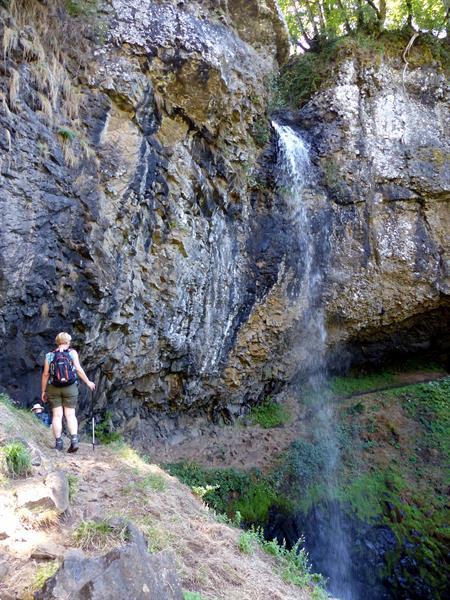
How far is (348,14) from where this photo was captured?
1253 centimetres

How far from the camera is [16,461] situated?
330 cm

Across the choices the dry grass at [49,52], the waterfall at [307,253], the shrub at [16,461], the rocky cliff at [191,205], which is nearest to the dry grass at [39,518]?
the shrub at [16,461]

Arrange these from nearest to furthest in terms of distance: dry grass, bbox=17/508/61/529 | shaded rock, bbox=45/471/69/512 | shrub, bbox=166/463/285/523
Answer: dry grass, bbox=17/508/61/529, shaded rock, bbox=45/471/69/512, shrub, bbox=166/463/285/523

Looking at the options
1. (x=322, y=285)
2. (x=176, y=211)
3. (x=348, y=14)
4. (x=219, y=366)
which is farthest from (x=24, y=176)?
(x=348, y=14)

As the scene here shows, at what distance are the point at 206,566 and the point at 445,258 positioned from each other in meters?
10.9

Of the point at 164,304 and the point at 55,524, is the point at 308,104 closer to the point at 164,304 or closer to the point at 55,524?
the point at 164,304

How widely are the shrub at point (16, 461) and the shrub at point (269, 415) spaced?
9.74 metres

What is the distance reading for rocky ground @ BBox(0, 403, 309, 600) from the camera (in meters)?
2.47

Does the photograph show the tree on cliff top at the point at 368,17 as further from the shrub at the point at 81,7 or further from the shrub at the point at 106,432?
the shrub at the point at 106,432

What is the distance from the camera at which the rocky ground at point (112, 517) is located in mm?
2469

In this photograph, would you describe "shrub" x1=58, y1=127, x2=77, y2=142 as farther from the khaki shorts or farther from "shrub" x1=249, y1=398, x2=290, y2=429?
"shrub" x1=249, y1=398, x2=290, y2=429

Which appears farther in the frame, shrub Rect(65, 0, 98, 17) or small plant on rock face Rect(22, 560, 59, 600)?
shrub Rect(65, 0, 98, 17)

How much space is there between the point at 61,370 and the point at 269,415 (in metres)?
8.64

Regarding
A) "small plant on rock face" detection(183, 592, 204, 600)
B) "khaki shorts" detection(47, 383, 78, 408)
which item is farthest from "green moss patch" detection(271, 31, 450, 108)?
"small plant on rock face" detection(183, 592, 204, 600)
